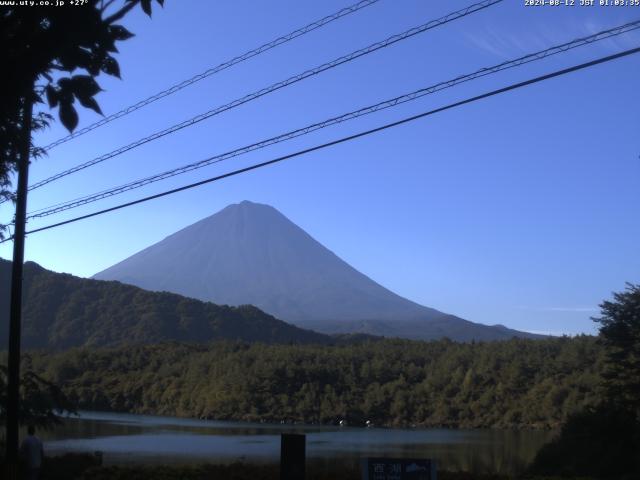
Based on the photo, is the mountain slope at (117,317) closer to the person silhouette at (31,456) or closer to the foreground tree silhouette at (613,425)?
the foreground tree silhouette at (613,425)

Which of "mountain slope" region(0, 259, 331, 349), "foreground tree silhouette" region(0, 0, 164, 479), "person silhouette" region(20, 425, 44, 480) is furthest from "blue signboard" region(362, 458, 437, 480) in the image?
"mountain slope" region(0, 259, 331, 349)

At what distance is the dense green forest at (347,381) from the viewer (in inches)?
2527

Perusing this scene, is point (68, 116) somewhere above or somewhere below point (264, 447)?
above

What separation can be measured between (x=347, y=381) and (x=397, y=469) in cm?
6401

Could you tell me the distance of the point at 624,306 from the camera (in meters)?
34.7

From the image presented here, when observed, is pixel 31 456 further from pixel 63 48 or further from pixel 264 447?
pixel 264 447

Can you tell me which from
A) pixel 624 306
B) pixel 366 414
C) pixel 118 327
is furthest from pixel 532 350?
pixel 118 327

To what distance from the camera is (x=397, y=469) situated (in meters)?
9.09

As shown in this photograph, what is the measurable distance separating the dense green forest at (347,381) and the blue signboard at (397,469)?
51418mm

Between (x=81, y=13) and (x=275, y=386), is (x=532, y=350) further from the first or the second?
(x=81, y=13)

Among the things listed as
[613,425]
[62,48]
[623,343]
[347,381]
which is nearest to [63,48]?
[62,48]

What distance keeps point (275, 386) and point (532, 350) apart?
2271 centimetres

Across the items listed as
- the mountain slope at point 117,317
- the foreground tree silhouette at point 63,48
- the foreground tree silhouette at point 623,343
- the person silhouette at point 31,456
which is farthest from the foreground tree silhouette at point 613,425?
the mountain slope at point 117,317

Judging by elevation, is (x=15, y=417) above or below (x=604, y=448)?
above
